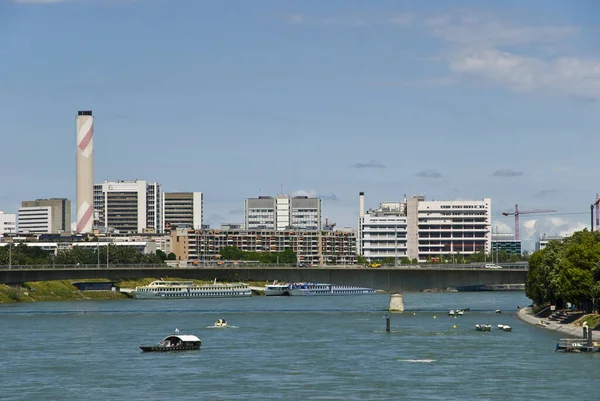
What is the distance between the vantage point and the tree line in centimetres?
13488

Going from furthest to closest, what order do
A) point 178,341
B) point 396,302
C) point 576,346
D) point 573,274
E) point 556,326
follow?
point 396,302 → point 556,326 → point 573,274 → point 178,341 → point 576,346

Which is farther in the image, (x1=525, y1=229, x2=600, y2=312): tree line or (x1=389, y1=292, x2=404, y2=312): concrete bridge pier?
(x1=389, y1=292, x2=404, y2=312): concrete bridge pier

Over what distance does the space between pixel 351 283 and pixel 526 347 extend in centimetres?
6539

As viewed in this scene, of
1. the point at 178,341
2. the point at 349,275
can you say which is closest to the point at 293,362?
the point at 178,341

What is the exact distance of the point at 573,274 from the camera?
136 meters

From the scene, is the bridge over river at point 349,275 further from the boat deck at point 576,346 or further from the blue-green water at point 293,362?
the boat deck at point 576,346

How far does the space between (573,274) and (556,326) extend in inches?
280

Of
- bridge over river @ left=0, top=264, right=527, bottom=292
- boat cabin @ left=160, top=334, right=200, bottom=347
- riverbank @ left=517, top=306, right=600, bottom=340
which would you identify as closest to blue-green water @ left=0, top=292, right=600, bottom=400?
riverbank @ left=517, top=306, right=600, bottom=340

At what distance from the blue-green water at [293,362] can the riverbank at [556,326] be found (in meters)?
1.84

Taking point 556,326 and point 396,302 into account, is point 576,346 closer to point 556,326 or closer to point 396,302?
point 556,326

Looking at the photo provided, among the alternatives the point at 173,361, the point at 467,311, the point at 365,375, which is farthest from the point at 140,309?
the point at 365,375

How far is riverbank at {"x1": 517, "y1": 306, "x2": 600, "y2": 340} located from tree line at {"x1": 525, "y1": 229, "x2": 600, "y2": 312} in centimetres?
324

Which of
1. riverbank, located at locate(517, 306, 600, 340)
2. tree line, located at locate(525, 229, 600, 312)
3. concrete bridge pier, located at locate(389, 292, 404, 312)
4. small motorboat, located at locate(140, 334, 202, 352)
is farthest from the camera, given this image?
concrete bridge pier, located at locate(389, 292, 404, 312)

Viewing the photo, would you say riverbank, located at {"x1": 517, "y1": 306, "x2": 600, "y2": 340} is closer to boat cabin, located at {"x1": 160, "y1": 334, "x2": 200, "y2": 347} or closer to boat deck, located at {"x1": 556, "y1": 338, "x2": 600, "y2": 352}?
boat deck, located at {"x1": 556, "y1": 338, "x2": 600, "y2": 352}
